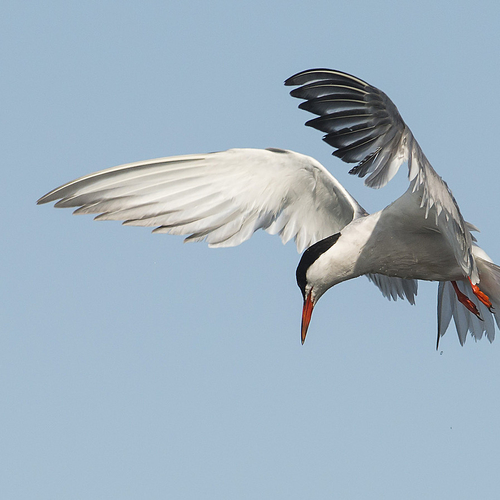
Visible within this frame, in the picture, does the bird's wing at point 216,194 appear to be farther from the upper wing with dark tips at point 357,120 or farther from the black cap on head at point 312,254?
the upper wing with dark tips at point 357,120

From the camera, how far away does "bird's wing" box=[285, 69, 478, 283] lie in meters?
4.07

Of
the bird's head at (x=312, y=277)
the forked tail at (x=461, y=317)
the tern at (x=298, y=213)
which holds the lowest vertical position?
the forked tail at (x=461, y=317)

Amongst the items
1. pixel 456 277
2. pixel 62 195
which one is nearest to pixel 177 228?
pixel 62 195

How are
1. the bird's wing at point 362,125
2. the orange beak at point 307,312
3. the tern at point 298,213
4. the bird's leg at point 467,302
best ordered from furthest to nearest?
the bird's leg at point 467,302
the orange beak at point 307,312
the tern at point 298,213
the bird's wing at point 362,125

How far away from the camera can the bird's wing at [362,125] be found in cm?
407

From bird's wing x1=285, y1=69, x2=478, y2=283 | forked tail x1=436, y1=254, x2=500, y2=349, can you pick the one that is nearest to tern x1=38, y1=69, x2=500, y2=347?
bird's wing x1=285, y1=69, x2=478, y2=283

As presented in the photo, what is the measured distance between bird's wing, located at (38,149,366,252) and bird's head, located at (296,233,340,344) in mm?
452

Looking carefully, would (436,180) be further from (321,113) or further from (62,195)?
(62,195)

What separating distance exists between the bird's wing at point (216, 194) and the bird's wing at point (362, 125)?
1166 mm

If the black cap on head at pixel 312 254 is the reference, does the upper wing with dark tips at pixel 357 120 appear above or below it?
above

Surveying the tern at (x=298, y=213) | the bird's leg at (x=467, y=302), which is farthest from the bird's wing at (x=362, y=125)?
the bird's leg at (x=467, y=302)

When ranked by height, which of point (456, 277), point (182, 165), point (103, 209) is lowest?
point (456, 277)

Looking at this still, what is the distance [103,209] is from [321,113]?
163 cm

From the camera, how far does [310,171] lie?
18.4ft
